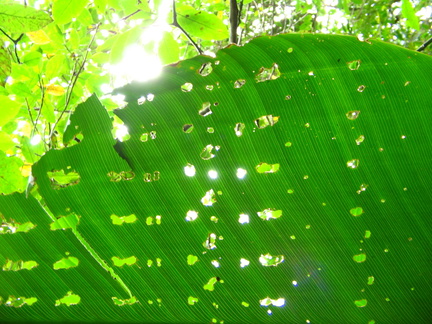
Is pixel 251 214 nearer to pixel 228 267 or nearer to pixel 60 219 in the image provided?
pixel 228 267

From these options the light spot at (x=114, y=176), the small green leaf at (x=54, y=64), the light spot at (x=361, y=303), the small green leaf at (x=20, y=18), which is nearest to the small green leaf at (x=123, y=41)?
the small green leaf at (x=20, y=18)

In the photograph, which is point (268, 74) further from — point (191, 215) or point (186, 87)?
point (191, 215)

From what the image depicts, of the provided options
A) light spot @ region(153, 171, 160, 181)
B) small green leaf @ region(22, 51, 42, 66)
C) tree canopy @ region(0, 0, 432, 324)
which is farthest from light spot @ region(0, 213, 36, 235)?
small green leaf @ region(22, 51, 42, 66)

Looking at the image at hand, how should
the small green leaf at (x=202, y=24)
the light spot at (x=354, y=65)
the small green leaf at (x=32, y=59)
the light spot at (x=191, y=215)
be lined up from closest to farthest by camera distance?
1. the light spot at (x=354, y=65)
2. the light spot at (x=191, y=215)
3. the small green leaf at (x=202, y=24)
4. the small green leaf at (x=32, y=59)

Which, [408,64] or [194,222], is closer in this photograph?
[408,64]

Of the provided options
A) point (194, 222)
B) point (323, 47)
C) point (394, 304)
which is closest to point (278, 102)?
point (323, 47)

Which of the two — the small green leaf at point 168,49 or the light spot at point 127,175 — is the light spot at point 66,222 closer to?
the light spot at point 127,175

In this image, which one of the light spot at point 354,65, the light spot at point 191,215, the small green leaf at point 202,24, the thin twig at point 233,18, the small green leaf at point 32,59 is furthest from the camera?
the small green leaf at point 32,59

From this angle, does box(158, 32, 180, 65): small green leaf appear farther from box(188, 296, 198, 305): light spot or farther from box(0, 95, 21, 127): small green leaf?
box(188, 296, 198, 305): light spot
